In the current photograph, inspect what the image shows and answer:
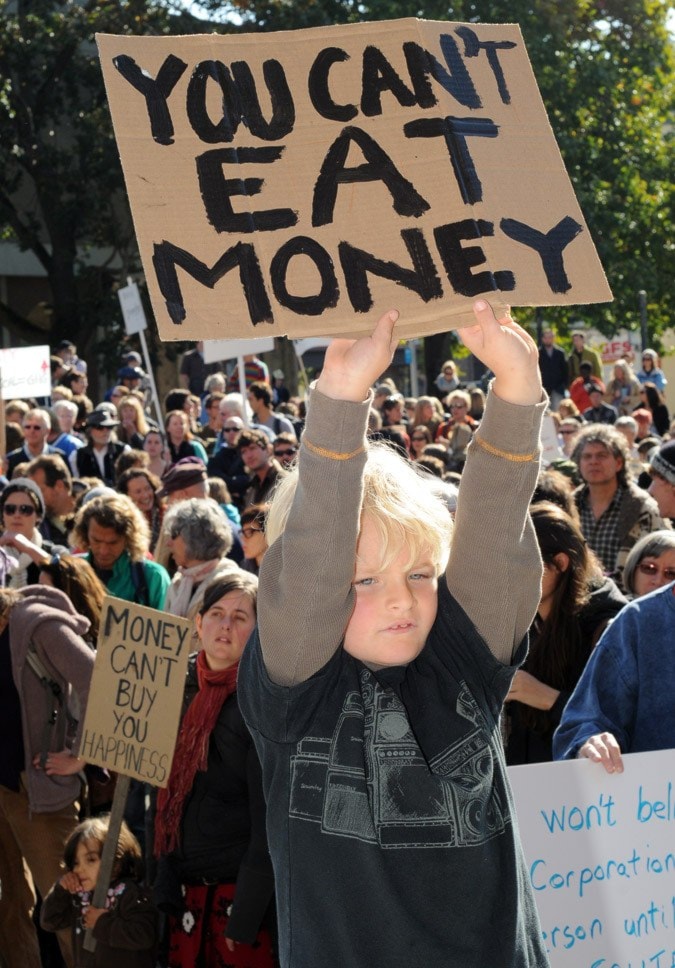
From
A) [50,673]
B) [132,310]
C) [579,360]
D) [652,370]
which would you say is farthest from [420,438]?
[50,673]

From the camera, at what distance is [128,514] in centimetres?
694

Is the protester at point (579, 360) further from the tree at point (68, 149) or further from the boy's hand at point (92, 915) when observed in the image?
the boy's hand at point (92, 915)

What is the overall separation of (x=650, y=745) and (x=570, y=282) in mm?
1608

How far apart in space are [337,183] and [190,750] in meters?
2.69

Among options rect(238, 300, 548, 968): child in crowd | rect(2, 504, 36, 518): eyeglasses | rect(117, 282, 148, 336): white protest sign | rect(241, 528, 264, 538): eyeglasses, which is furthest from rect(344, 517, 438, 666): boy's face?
rect(117, 282, 148, 336): white protest sign

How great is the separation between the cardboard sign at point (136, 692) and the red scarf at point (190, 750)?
0.05 m

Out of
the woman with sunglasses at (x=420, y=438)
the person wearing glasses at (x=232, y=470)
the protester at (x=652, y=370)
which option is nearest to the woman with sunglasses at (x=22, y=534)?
the person wearing glasses at (x=232, y=470)

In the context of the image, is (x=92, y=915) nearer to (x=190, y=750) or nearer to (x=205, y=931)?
(x=205, y=931)

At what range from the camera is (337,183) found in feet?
7.39

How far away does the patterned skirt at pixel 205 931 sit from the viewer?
4383mm

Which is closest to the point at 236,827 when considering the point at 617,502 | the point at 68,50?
the point at 617,502

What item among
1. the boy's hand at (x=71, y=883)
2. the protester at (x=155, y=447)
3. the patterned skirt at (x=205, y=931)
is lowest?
the patterned skirt at (x=205, y=931)

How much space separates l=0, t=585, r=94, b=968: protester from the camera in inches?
218

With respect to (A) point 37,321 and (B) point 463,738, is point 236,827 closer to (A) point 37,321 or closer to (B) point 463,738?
(B) point 463,738
